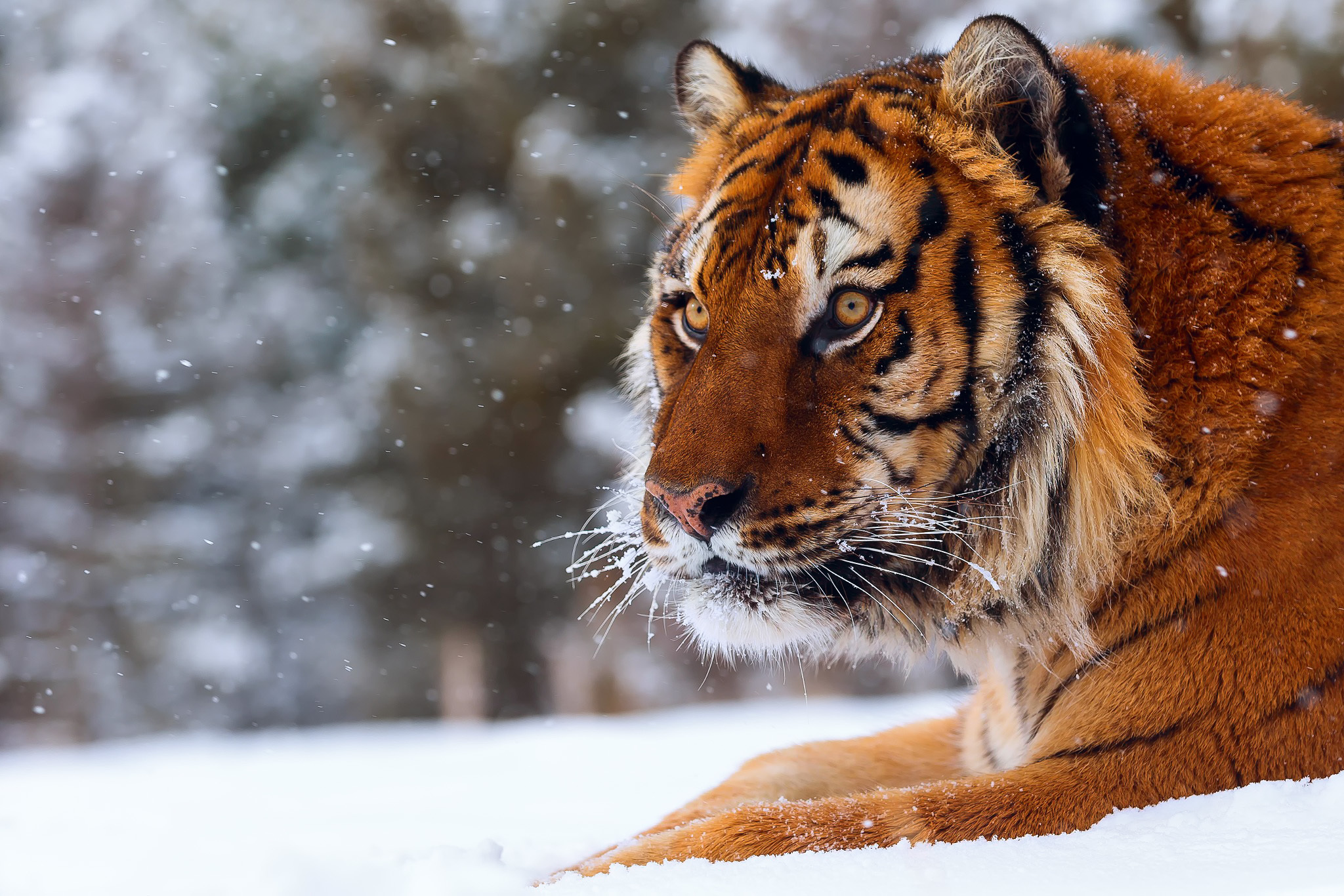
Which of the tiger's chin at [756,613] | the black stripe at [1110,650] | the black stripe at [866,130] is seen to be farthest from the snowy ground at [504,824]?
the black stripe at [866,130]

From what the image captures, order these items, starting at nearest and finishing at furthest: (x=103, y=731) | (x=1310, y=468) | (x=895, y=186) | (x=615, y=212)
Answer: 1. (x=1310, y=468)
2. (x=895, y=186)
3. (x=615, y=212)
4. (x=103, y=731)

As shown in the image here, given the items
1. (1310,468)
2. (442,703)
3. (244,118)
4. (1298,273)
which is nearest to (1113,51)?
(1298,273)

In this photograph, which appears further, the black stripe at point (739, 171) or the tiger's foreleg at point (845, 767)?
the tiger's foreleg at point (845, 767)

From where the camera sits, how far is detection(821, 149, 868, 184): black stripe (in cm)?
226

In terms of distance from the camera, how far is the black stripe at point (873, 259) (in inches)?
85.7

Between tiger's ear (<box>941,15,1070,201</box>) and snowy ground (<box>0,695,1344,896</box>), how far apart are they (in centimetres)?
122

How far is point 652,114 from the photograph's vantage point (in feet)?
34.9

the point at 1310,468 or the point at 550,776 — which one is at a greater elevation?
the point at 1310,468

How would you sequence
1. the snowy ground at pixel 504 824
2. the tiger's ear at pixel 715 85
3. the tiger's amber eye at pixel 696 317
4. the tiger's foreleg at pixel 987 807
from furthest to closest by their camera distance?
1. the tiger's ear at pixel 715 85
2. the tiger's amber eye at pixel 696 317
3. the tiger's foreleg at pixel 987 807
4. the snowy ground at pixel 504 824

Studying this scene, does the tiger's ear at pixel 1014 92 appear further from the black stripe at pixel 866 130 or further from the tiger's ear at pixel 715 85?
the tiger's ear at pixel 715 85

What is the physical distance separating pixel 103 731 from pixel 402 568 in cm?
721

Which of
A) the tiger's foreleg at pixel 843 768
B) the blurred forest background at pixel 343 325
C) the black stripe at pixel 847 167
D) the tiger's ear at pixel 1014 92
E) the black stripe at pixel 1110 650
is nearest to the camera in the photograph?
the black stripe at pixel 1110 650

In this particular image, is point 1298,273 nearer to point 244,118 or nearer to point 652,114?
point 652,114

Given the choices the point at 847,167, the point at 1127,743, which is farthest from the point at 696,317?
the point at 1127,743
